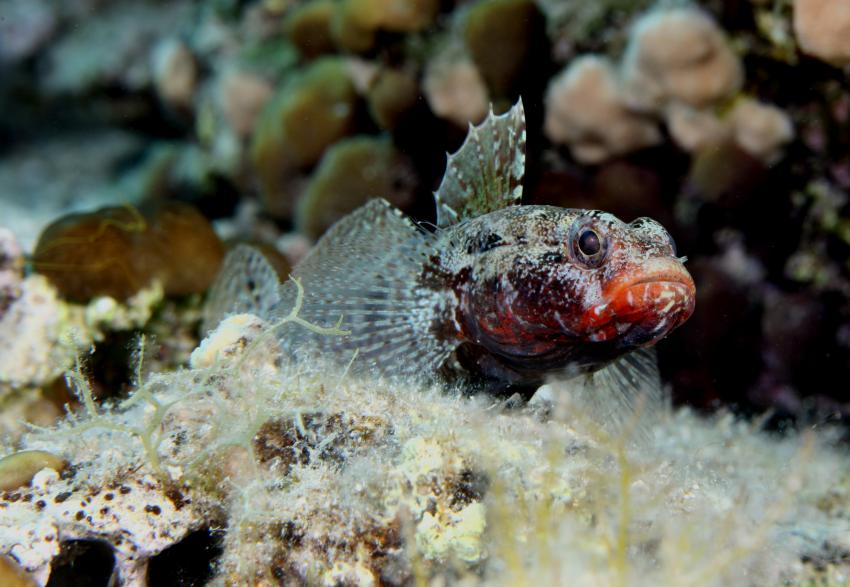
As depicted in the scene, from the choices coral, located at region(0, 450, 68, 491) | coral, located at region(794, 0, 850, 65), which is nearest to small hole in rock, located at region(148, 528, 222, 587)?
coral, located at region(0, 450, 68, 491)

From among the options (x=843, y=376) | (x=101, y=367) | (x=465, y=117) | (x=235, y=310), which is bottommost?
(x=843, y=376)

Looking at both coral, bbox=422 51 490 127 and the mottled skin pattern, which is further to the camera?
coral, bbox=422 51 490 127

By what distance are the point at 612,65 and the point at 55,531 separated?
217 inches

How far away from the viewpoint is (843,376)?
5395 mm

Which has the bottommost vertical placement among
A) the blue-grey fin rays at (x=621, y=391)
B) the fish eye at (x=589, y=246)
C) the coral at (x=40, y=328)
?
the blue-grey fin rays at (x=621, y=391)

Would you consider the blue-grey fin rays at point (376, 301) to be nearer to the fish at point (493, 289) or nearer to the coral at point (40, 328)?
the fish at point (493, 289)

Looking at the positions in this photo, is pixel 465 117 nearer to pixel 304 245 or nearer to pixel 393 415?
pixel 304 245

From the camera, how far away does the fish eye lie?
304 cm

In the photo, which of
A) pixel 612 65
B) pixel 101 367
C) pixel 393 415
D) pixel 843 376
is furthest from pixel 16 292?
pixel 843 376

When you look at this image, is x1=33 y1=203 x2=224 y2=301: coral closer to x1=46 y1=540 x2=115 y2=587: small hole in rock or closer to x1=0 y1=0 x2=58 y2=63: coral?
x1=46 y1=540 x2=115 y2=587: small hole in rock

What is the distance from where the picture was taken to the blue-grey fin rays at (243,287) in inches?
179

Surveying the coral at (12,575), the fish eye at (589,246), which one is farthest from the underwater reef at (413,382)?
the fish eye at (589,246)

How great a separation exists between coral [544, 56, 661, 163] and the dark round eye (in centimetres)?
305

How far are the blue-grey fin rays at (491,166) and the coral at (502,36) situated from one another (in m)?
2.11
